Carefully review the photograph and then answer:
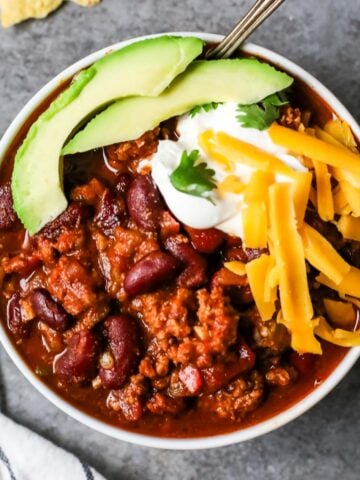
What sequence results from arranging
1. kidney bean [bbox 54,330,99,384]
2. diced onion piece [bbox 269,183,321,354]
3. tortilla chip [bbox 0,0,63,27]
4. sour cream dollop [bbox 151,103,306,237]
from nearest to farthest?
diced onion piece [bbox 269,183,321,354], sour cream dollop [bbox 151,103,306,237], kidney bean [bbox 54,330,99,384], tortilla chip [bbox 0,0,63,27]

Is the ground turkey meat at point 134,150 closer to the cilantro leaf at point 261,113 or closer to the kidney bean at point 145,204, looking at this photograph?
the kidney bean at point 145,204

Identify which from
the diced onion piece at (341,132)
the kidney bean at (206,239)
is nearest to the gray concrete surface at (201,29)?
the diced onion piece at (341,132)

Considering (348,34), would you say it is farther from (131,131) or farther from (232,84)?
(131,131)

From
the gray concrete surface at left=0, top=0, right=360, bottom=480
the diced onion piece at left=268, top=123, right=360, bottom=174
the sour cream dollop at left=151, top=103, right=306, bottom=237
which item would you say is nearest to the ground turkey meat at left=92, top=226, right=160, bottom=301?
the sour cream dollop at left=151, top=103, right=306, bottom=237

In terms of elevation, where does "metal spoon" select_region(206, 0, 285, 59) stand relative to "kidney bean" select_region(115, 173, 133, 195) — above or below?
above

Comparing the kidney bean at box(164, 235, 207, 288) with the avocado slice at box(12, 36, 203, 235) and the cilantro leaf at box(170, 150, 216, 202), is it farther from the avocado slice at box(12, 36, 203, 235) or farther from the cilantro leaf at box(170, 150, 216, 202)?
the avocado slice at box(12, 36, 203, 235)

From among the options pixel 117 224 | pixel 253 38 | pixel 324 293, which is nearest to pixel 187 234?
pixel 117 224

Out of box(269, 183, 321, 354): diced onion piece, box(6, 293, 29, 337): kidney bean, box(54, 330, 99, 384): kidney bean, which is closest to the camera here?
box(269, 183, 321, 354): diced onion piece
